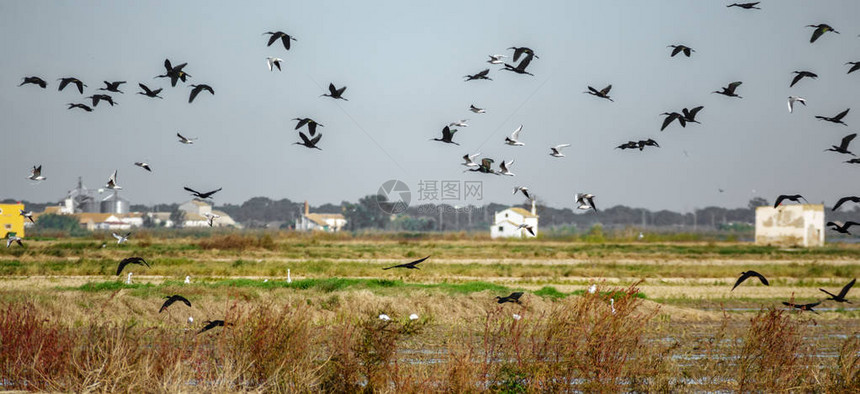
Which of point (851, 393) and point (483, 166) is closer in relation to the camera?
point (851, 393)

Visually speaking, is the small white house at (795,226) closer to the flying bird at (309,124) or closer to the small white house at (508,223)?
the small white house at (508,223)

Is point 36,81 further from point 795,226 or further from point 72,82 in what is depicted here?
point 795,226

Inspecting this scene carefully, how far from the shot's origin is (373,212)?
167 metres

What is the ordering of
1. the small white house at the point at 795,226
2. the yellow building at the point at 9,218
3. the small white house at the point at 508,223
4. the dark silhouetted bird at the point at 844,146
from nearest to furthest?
1. the dark silhouetted bird at the point at 844,146
2. the yellow building at the point at 9,218
3. the small white house at the point at 795,226
4. the small white house at the point at 508,223

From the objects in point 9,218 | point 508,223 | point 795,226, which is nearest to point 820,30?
point 9,218

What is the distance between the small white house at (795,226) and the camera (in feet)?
280

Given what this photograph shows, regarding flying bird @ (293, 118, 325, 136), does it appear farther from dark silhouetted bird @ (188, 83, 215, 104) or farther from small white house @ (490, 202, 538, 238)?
small white house @ (490, 202, 538, 238)

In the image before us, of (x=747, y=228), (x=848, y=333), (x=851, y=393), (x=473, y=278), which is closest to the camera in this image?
(x=851, y=393)

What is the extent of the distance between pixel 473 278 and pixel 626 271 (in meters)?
10.9

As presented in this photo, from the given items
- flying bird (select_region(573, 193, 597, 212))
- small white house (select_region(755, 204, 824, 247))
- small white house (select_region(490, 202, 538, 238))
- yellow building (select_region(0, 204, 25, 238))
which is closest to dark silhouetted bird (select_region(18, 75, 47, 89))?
flying bird (select_region(573, 193, 597, 212))

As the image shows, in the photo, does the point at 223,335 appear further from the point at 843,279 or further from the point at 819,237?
the point at 819,237

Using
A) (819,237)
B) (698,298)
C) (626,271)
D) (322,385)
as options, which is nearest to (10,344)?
(322,385)

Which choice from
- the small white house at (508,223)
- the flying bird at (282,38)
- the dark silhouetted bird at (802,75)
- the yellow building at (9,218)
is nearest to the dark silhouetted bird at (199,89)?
the flying bird at (282,38)

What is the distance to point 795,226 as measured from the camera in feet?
282
